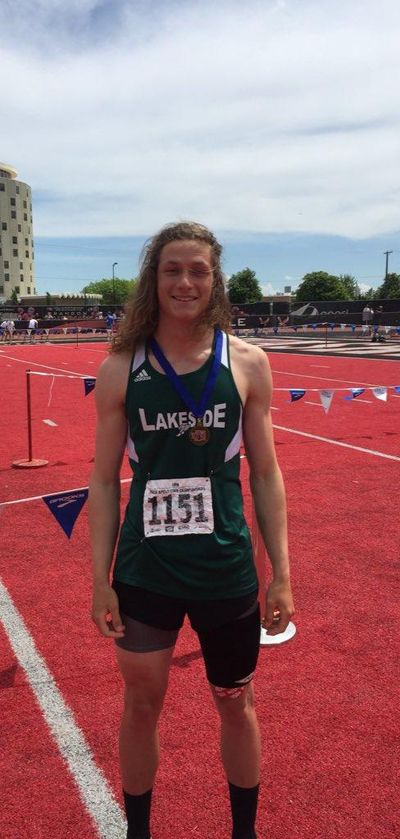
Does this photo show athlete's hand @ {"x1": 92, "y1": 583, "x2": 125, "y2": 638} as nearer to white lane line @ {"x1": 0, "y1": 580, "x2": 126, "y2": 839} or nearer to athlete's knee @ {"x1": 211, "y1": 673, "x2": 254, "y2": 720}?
athlete's knee @ {"x1": 211, "y1": 673, "x2": 254, "y2": 720}

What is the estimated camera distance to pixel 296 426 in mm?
11164

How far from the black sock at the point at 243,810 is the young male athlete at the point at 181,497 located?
0.10m

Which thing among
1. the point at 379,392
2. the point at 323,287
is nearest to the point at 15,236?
the point at 323,287

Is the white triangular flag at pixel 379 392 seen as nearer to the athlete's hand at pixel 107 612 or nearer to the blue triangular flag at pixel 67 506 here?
the blue triangular flag at pixel 67 506

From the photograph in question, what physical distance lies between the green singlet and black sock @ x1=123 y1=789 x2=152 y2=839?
0.86 m

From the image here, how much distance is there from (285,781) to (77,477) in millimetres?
5410

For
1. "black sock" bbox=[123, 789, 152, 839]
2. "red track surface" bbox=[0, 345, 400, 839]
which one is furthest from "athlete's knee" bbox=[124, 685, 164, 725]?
"red track surface" bbox=[0, 345, 400, 839]

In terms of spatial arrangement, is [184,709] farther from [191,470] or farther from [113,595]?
[191,470]

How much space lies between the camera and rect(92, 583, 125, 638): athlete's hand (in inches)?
81.0

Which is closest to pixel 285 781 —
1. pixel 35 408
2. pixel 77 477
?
pixel 77 477

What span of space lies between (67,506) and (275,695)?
185cm

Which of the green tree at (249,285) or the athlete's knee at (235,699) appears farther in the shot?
the green tree at (249,285)

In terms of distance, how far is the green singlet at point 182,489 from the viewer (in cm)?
→ 200

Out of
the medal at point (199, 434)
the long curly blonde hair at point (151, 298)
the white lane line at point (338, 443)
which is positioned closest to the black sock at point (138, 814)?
the medal at point (199, 434)
